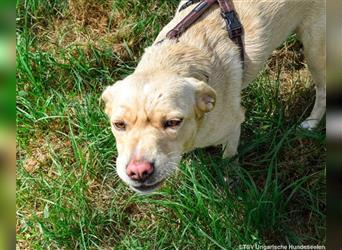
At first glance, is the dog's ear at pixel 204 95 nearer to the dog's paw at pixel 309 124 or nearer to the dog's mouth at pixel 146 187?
the dog's mouth at pixel 146 187

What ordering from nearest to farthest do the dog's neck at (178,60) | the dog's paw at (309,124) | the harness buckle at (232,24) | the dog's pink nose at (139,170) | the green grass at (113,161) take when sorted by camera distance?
the dog's pink nose at (139,170) → the dog's neck at (178,60) → the harness buckle at (232,24) → the green grass at (113,161) → the dog's paw at (309,124)

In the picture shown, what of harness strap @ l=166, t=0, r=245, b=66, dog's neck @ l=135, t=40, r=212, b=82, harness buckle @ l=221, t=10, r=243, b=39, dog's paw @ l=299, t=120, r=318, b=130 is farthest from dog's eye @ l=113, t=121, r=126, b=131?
dog's paw @ l=299, t=120, r=318, b=130

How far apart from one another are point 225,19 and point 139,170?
1.08 meters

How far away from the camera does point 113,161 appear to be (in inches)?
132

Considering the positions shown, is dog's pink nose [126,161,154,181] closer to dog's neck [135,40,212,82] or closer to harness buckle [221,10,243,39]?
dog's neck [135,40,212,82]

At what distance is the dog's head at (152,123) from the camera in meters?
2.42

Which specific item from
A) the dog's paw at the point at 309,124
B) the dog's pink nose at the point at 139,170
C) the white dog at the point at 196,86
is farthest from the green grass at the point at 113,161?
the dog's pink nose at the point at 139,170

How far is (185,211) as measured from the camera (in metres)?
3.10

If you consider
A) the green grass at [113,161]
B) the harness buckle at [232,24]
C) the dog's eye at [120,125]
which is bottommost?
the green grass at [113,161]

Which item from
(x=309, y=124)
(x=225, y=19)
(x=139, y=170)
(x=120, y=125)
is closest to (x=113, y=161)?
(x=120, y=125)

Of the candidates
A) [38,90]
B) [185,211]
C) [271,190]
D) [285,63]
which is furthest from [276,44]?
[38,90]

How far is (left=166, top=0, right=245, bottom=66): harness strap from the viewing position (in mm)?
2930

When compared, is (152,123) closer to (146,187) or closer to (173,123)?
(173,123)

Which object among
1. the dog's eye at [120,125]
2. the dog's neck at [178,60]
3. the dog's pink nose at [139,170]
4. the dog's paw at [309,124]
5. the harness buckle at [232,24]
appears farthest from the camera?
the dog's paw at [309,124]
